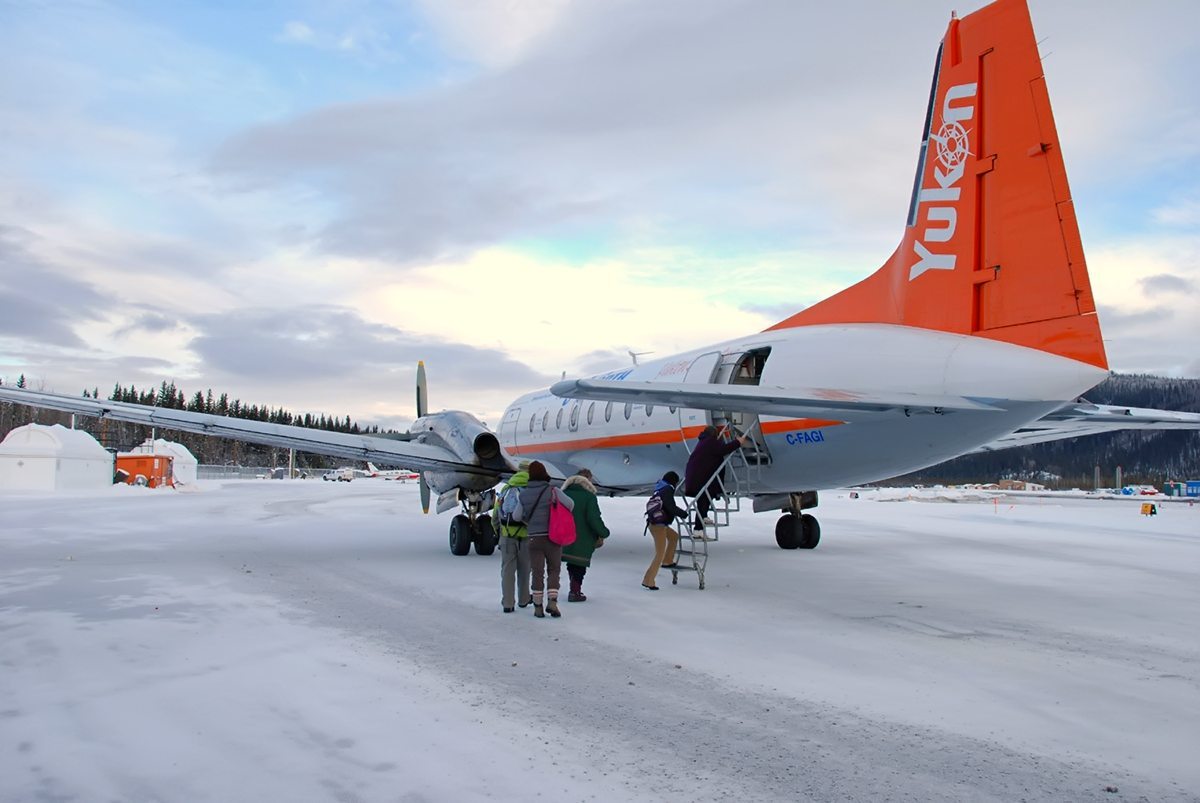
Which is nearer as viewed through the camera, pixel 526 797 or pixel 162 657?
pixel 526 797

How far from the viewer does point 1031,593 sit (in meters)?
9.48

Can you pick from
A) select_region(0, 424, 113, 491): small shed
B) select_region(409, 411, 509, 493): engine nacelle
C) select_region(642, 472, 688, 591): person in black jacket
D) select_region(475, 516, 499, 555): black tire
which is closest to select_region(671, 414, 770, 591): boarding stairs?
select_region(642, 472, 688, 591): person in black jacket

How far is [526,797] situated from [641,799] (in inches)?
19.8

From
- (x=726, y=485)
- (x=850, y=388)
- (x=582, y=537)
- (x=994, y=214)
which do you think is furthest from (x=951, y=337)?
(x=582, y=537)

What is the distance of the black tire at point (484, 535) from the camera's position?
1364 cm

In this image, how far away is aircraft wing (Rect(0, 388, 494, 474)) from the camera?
1323 cm

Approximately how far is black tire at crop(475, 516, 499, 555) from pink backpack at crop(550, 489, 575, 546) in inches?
220

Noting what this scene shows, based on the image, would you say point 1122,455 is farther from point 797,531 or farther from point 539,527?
point 539,527

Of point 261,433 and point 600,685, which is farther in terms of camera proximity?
point 261,433

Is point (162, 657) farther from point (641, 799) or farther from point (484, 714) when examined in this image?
point (641, 799)

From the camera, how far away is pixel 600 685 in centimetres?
556

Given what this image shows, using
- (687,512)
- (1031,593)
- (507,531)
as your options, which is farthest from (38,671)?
(1031,593)

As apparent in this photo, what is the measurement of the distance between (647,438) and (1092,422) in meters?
6.05

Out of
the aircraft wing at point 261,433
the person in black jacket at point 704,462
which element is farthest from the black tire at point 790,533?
the aircraft wing at point 261,433
